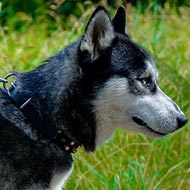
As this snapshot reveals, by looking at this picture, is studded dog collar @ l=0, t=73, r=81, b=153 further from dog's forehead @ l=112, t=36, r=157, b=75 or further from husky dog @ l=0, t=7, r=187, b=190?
dog's forehead @ l=112, t=36, r=157, b=75

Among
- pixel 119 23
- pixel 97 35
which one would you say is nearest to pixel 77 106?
pixel 97 35

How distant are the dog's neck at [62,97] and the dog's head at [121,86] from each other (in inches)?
2.6

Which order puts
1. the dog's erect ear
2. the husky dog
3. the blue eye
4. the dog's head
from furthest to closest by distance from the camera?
the dog's erect ear, the blue eye, the dog's head, the husky dog

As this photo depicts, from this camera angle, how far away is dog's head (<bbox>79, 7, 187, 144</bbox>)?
421cm

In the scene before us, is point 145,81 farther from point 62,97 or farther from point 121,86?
point 62,97

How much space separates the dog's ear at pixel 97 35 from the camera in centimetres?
414

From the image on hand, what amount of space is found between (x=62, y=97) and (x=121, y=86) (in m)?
0.33

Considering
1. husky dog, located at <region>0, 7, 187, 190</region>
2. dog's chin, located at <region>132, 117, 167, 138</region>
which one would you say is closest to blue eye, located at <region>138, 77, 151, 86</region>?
husky dog, located at <region>0, 7, 187, 190</region>

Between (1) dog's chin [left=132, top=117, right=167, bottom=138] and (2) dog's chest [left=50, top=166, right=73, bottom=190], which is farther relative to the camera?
(1) dog's chin [left=132, top=117, right=167, bottom=138]

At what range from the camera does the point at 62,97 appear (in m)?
4.16

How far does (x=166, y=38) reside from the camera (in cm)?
735

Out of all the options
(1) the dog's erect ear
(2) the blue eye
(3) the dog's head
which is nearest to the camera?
(3) the dog's head

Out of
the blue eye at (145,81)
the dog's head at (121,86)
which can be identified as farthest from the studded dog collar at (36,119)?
the blue eye at (145,81)

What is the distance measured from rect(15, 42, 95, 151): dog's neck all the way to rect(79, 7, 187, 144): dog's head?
67 mm
